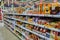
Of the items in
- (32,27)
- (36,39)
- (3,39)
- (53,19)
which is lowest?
(3,39)

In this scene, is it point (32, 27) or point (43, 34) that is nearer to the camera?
point (43, 34)

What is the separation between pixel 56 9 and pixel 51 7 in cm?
24

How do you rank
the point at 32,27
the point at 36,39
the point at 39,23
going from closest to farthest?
the point at 39,23, the point at 36,39, the point at 32,27

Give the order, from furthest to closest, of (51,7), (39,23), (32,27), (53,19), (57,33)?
(32,27), (39,23), (53,19), (51,7), (57,33)

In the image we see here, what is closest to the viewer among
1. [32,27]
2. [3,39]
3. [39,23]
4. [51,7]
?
[51,7]

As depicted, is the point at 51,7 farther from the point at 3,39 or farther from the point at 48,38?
the point at 3,39

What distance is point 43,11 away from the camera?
11.1ft

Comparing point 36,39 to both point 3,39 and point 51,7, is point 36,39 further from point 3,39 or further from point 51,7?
point 3,39

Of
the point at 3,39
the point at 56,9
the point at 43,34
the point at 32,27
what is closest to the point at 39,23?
the point at 43,34

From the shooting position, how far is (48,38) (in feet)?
10.4

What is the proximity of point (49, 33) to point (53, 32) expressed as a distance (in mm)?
229

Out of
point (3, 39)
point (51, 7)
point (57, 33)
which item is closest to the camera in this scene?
point (57, 33)

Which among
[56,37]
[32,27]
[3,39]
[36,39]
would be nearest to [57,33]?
[56,37]

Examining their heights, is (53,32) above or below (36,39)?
above
